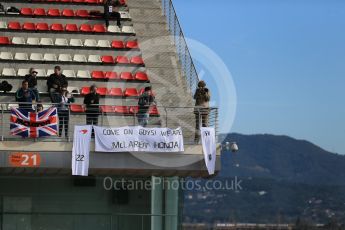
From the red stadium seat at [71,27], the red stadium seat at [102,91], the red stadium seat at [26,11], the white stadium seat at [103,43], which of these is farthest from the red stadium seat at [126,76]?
the red stadium seat at [26,11]

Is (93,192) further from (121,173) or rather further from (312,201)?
(312,201)

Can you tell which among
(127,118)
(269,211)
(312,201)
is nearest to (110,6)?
(127,118)

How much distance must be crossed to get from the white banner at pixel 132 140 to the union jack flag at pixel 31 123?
139cm

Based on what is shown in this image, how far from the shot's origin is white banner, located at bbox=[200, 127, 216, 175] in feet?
94.5

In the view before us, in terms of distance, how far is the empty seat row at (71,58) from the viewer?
37156mm

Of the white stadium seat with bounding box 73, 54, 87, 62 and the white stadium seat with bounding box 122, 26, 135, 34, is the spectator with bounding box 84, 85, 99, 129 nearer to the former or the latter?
the white stadium seat with bounding box 73, 54, 87, 62

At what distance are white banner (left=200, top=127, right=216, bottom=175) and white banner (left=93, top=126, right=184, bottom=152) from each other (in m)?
0.72

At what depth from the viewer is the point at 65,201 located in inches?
1185

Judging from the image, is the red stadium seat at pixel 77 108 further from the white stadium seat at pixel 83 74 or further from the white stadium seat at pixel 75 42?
the white stadium seat at pixel 75 42

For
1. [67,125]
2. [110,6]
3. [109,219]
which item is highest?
[110,6]

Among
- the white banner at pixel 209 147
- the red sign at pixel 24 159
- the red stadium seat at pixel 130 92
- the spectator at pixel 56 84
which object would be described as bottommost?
the red sign at pixel 24 159

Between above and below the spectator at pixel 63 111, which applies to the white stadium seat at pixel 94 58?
above

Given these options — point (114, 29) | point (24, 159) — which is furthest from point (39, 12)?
point (24, 159)

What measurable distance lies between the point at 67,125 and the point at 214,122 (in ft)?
14.8
